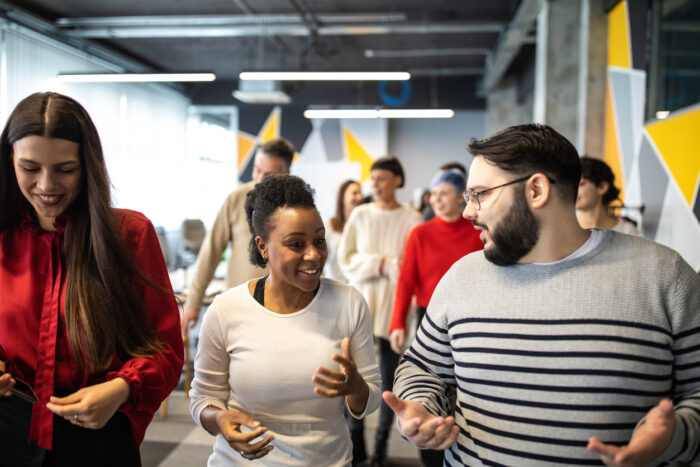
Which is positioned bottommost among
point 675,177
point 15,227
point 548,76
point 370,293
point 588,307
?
point 370,293

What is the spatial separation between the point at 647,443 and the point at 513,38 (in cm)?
719

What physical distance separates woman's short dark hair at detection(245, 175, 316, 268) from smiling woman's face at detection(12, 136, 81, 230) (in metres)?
0.51

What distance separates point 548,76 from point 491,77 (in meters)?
4.29

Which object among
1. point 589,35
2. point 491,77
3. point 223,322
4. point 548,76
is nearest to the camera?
point 223,322

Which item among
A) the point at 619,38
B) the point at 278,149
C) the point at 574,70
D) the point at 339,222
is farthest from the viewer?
the point at 574,70

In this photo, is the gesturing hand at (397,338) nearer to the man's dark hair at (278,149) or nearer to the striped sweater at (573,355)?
the man's dark hair at (278,149)

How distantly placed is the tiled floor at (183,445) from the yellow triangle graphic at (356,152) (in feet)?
25.4

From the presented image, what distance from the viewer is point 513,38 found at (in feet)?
23.9

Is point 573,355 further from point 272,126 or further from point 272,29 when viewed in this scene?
point 272,126

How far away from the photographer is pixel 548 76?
5453 mm

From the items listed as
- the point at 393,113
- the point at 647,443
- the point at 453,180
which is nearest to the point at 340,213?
the point at 453,180

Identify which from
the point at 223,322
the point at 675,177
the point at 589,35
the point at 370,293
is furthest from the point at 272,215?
the point at 589,35

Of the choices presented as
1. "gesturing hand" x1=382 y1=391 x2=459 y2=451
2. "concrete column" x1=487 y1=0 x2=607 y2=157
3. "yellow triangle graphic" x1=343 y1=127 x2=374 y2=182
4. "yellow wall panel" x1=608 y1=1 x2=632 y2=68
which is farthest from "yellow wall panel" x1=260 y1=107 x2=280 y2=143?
"gesturing hand" x1=382 y1=391 x2=459 y2=451

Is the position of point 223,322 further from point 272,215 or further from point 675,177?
point 675,177
